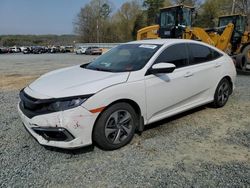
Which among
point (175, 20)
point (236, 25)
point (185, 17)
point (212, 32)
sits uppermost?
point (185, 17)

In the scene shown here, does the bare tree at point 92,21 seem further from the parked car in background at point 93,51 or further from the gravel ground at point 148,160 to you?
the gravel ground at point 148,160

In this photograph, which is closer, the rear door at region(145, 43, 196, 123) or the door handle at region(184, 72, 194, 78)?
the rear door at region(145, 43, 196, 123)

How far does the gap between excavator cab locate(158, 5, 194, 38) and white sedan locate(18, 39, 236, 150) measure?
7.85 m

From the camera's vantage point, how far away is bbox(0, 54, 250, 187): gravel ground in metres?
3.11

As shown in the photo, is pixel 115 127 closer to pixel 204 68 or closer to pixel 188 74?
pixel 188 74

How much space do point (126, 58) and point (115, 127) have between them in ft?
4.47

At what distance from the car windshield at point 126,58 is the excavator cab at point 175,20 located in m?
8.39

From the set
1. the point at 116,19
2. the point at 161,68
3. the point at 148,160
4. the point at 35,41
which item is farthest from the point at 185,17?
the point at 35,41

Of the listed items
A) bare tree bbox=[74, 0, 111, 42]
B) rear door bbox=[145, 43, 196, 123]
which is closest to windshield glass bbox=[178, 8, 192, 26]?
rear door bbox=[145, 43, 196, 123]

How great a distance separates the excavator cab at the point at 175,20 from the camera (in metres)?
13.0

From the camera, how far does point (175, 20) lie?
13.2 meters

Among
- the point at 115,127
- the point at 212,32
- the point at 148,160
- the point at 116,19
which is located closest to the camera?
the point at 148,160

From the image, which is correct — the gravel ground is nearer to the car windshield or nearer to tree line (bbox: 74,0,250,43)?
the car windshield

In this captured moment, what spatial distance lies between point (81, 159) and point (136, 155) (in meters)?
0.74
